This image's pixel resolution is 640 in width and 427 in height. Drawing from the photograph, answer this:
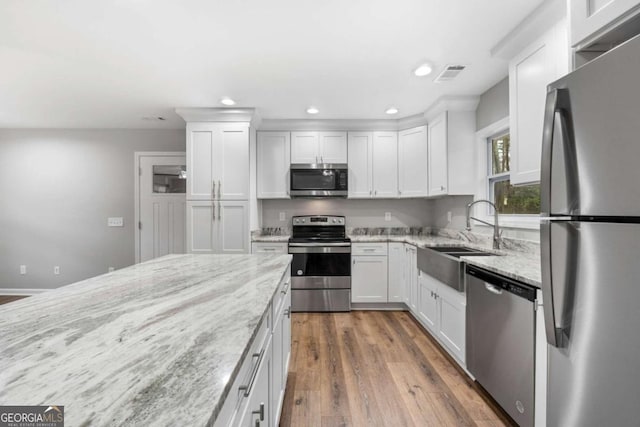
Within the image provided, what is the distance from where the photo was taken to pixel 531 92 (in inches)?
69.5

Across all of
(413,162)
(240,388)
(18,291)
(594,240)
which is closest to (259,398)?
(240,388)

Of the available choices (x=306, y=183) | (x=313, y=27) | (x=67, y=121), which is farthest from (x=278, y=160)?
(x=67, y=121)

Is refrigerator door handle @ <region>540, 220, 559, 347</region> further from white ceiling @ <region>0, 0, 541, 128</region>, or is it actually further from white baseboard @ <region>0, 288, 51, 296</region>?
white baseboard @ <region>0, 288, 51, 296</region>

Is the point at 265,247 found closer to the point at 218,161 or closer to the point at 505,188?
the point at 218,161

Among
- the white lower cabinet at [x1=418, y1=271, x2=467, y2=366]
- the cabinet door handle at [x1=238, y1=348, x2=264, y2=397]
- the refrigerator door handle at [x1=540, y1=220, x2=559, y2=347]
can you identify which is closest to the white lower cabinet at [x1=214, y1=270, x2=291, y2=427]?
the cabinet door handle at [x1=238, y1=348, x2=264, y2=397]

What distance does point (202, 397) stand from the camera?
19.2 inches

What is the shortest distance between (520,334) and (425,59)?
2.07 meters

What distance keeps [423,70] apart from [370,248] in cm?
201

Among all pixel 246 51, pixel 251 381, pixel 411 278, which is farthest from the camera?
pixel 411 278

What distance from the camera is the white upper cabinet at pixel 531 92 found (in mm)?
1590

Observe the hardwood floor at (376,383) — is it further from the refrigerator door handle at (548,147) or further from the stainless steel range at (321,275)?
the refrigerator door handle at (548,147)

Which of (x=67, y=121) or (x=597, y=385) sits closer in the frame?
(x=597, y=385)

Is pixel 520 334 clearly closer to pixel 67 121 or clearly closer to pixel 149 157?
pixel 149 157

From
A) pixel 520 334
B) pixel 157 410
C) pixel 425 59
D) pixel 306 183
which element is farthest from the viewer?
pixel 306 183
